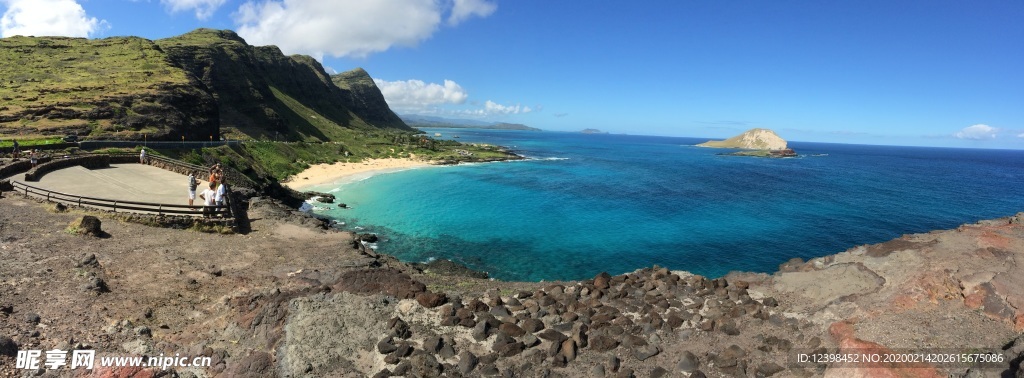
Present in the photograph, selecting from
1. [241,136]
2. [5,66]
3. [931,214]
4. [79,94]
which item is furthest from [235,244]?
[5,66]

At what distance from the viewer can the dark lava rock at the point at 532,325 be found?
14069 millimetres

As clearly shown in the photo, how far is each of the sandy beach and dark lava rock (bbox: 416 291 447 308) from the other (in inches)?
1875

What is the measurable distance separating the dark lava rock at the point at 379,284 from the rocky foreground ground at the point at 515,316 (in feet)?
0.32

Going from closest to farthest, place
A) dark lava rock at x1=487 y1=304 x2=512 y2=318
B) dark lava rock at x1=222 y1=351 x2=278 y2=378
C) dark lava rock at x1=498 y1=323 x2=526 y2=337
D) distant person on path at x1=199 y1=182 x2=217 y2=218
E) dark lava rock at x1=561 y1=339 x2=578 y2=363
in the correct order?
1. dark lava rock at x1=222 y1=351 x2=278 y2=378
2. dark lava rock at x1=561 y1=339 x2=578 y2=363
3. dark lava rock at x1=498 y1=323 x2=526 y2=337
4. dark lava rock at x1=487 y1=304 x2=512 y2=318
5. distant person on path at x1=199 y1=182 x2=217 y2=218

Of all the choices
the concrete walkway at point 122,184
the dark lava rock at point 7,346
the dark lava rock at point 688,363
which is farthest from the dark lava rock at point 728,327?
the concrete walkway at point 122,184

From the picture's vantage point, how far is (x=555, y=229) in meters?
41.3

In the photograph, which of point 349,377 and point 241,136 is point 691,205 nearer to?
point 349,377

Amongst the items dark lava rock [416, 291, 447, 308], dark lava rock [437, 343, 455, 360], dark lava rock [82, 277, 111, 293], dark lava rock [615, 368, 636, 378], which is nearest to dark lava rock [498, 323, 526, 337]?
dark lava rock [437, 343, 455, 360]

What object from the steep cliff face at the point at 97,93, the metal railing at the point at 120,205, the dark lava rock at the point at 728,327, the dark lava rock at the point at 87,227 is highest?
the steep cliff face at the point at 97,93

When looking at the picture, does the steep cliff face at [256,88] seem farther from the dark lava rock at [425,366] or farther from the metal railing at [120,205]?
the dark lava rock at [425,366]

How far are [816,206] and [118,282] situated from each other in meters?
68.3

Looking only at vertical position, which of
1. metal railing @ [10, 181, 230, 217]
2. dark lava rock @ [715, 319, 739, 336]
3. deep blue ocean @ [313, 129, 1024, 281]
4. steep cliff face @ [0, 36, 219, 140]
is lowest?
deep blue ocean @ [313, 129, 1024, 281]

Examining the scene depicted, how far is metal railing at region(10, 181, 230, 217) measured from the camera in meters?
24.3

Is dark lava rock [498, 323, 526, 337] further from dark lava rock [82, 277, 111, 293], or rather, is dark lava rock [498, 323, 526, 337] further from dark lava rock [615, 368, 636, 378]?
dark lava rock [82, 277, 111, 293]
